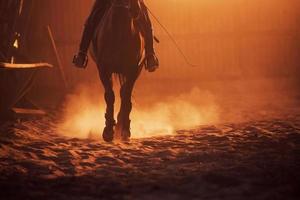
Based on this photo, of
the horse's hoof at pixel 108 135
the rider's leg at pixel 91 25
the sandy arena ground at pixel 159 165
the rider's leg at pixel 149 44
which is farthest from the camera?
the rider's leg at pixel 149 44

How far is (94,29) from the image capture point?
758 cm

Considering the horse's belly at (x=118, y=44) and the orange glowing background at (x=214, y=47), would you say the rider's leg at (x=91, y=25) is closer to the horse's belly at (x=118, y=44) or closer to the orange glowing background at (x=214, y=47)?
the horse's belly at (x=118, y=44)

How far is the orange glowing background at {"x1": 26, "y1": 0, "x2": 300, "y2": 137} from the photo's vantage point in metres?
14.2

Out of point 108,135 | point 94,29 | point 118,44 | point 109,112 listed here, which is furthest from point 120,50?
point 108,135

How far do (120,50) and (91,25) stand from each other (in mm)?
773

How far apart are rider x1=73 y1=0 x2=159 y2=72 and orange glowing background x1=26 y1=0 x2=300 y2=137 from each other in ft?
17.9

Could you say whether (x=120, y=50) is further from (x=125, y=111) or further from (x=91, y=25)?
(x=125, y=111)

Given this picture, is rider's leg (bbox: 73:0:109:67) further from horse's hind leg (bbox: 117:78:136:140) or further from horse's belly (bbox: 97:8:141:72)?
horse's hind leg (bbox: 117:78:136:140)

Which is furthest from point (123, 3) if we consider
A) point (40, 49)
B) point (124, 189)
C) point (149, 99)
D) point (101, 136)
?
point (40, 49)

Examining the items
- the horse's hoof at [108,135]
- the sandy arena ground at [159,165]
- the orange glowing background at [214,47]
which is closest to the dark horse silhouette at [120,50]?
the horse's hoof at [108,135]

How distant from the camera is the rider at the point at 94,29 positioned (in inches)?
291

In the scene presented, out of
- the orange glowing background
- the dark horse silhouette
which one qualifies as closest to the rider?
the dark horse silhouette

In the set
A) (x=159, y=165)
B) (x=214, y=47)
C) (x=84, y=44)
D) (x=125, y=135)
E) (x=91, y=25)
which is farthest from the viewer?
(x=214, y=47)

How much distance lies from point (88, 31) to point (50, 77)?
269 inches
